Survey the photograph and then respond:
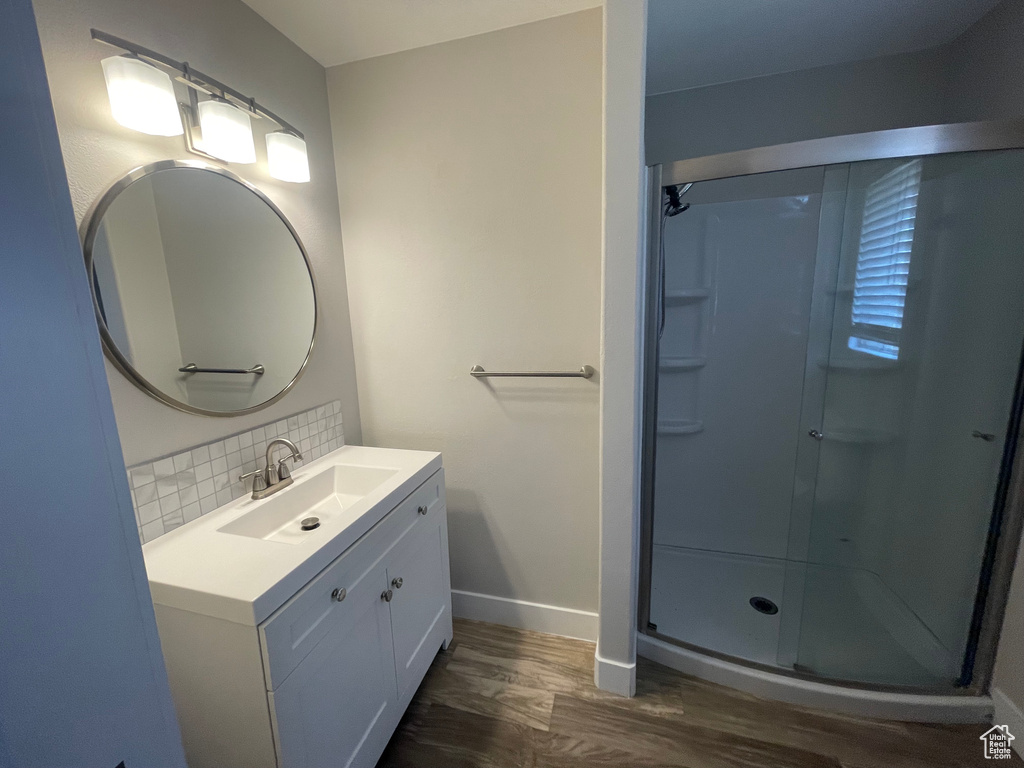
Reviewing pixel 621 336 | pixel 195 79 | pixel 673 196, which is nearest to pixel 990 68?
pixel 673 196

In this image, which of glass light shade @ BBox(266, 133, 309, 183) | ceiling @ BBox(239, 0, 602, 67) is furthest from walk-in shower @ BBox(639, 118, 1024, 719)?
glass light shade @ BBox(266, 133, 309, 183)

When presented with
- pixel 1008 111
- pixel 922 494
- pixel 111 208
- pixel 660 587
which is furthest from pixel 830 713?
pixel 111 208

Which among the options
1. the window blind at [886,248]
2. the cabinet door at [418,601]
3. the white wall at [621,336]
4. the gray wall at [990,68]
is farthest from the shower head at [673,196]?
the cabinet door at [418,601]

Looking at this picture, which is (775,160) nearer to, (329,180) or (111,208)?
(329,180)

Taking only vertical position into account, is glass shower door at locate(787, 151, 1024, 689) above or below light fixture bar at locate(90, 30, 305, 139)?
below

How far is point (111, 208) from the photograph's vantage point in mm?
1005

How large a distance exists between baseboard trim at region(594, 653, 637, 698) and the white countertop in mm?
979

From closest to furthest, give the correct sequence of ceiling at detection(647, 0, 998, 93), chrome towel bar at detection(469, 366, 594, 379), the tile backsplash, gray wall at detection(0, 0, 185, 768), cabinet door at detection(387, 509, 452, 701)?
1. gray wall at detection(0, 0, 185, 768)
2. the tile backsplash
3. cabinet door at detection(387, 509, 452, 701)
4. ceiling at detection(647, 0, 998, 93)
5. chrome towel bar at detection(469, 366, 594, 379)

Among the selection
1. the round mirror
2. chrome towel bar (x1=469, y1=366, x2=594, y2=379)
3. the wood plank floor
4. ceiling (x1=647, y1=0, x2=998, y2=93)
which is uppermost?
ceiling (x1=647, y1=0, x2=998, y2=93)

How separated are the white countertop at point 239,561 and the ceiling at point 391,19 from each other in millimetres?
1539

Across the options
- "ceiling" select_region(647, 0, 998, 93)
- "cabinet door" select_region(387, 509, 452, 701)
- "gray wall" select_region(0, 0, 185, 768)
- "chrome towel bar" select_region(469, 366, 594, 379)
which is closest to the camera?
"gray wall" select_region(0, 0, 185, 768)

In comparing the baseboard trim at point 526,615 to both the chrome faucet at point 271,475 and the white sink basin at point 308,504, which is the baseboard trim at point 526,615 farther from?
the chrome faucet at point 271,475

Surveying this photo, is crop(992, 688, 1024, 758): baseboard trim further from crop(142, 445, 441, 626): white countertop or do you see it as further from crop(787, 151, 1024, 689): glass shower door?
crop(142, 445, 441, 626): white countertop

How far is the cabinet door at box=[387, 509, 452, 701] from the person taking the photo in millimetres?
1296
